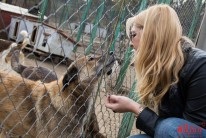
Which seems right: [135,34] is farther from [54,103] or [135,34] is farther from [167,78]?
[54,103]

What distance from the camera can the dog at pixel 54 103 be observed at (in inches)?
130

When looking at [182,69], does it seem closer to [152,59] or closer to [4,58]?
[152,59]

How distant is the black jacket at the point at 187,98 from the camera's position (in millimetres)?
2062

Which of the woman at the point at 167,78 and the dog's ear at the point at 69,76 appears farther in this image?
the dog's ear at the point at 69,76

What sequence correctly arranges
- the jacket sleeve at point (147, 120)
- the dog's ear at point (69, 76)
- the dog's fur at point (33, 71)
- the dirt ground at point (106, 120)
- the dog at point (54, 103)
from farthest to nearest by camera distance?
the dog's fur at point (33, 71), the dirt ground at point (106, 120), the dog at point (54, 103), the dog's ear at point (69, 76), the jacket sleeve at point (147, 120)

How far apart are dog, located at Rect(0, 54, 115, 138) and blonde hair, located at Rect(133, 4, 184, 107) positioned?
40.0 inches

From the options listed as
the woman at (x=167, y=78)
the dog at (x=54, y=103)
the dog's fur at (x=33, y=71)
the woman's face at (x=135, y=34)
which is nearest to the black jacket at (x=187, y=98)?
the woman at (x=167, y=78)

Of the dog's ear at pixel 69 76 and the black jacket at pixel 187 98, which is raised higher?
the black jacket at pixel 187 98

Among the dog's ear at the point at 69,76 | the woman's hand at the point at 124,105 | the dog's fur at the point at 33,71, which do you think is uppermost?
the woman's hand at the point at 124,105

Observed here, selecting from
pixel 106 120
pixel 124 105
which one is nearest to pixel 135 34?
pixel 124 105

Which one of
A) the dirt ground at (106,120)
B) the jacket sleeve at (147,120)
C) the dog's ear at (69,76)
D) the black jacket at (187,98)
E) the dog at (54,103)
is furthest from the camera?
the dirt ground at (106,120)

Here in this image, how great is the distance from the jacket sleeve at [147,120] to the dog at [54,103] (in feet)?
3.33

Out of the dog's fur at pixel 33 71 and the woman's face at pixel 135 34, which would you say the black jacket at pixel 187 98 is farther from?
the dog's fur at pixel 33 71

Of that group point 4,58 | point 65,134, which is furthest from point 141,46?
point 4,58
